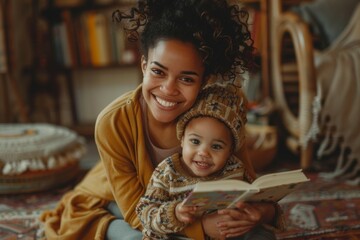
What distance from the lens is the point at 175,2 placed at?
1129 mm

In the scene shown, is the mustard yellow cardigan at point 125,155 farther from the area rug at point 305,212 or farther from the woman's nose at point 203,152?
the area rug at point 305,212

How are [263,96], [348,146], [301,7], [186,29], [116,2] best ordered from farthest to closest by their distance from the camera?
1. [116,2]
2. [263,96]
3. [301,7]
4. [348,146]
5. [186,29]

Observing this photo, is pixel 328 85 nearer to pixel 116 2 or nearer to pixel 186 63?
pixel 186 63

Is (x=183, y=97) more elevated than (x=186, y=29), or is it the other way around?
(x=186, y=29)

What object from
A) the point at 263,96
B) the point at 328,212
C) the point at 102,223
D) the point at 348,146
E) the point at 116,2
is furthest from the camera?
the point at 116,2

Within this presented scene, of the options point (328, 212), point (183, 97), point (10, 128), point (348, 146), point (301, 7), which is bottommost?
point (328, 212)

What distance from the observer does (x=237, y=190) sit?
91 cm

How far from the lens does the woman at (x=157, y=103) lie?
110 cm

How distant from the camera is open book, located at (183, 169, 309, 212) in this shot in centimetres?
91

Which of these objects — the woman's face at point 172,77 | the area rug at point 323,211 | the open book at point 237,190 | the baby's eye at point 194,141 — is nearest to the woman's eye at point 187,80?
the woman's face at point 172,77

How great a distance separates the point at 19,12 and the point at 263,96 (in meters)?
1.68

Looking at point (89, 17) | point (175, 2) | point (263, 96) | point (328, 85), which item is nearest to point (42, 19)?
point (89, 17)

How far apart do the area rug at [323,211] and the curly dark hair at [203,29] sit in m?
0.66

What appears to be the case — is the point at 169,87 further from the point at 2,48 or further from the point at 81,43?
the point at 81,43
